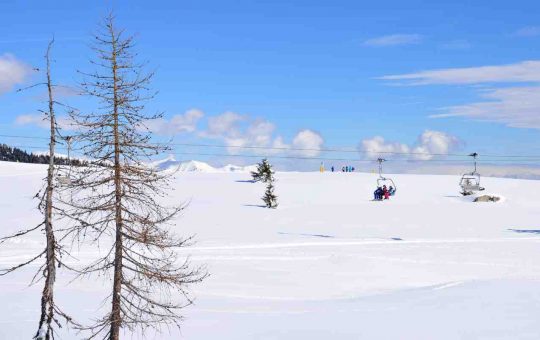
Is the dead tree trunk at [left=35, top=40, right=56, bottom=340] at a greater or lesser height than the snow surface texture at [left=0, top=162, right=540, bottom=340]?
greater

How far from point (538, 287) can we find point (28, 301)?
17.7m

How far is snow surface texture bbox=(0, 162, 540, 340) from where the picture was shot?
19.5m

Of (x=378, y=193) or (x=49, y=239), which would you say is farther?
(x=378, y=193)

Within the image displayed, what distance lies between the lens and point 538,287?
24953 millimetres

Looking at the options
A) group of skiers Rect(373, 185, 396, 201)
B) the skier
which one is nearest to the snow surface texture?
group of skiers Rect(373, 185, 396, 201)

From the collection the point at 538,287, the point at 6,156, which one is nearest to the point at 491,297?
the point at 538,287

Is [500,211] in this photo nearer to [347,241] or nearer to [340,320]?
[347,241]

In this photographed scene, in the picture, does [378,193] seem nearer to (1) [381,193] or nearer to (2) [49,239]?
(1) [381,193]

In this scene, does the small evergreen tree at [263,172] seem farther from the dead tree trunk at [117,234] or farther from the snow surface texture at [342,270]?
the dead tree trunk at [117,234]

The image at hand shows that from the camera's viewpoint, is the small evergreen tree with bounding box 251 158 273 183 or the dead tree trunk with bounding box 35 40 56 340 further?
the small evergreen tree with bounding box 251 158 273 183

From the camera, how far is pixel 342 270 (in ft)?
102

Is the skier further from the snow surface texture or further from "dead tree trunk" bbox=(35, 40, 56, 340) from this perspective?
"dead tree trunk" bbox=(35, 40, 56, 340)

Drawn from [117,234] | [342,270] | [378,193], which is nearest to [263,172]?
[378,193]

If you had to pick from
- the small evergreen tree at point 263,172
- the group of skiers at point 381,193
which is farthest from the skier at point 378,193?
the small evergreen tree at point 263,172
